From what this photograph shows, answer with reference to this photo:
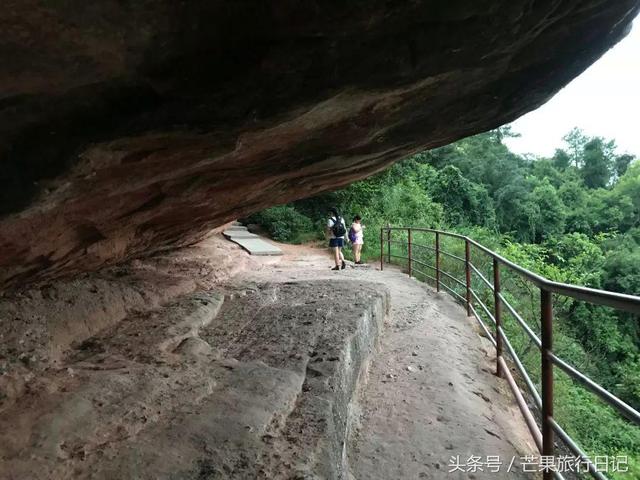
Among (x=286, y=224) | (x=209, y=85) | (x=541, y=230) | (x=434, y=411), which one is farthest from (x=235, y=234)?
(x=541, y=230)

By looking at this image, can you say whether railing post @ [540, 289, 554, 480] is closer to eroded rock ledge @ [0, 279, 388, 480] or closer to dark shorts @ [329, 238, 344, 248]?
eroded rock ledge @ [0, 279, 388, 480]

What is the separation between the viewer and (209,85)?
2268 mm

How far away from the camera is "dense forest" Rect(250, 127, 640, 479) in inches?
285

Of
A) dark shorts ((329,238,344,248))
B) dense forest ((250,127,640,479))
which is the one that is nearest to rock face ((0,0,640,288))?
dense forest ((250,127,640,479))

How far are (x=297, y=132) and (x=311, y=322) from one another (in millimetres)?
1826

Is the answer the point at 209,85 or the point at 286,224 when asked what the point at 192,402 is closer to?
the point at 209,85

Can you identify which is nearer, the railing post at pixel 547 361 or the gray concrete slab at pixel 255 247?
the railing post at pixel 547 361

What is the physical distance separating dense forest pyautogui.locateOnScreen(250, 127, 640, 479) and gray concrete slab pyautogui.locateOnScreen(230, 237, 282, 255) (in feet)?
9.06

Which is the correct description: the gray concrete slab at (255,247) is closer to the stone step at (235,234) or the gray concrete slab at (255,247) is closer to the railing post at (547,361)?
the stone step at (235,234)

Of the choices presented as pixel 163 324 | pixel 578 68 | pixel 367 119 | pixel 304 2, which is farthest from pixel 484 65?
pixel 163 324

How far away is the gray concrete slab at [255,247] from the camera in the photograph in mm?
11669

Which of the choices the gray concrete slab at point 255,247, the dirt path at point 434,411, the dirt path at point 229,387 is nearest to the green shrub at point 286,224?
the gray concrete slab at point 255,247

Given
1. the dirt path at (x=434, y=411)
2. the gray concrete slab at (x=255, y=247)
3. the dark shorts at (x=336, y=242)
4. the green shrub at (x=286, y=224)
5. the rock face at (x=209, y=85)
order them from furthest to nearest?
the green shrub at (x=286, y=224) → the gray concrete slab at (x=255, y=247) → the dark shorts at (x=336, y=242) → the dirt path at (x=434, y=411) → the rock face at (x=209, y=85)

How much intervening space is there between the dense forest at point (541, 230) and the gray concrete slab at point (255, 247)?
276cm
